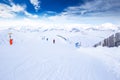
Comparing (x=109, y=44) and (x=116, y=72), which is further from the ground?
(x=109, y=44)

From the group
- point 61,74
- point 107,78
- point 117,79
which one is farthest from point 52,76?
point 117,79

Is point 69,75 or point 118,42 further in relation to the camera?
point 118,42

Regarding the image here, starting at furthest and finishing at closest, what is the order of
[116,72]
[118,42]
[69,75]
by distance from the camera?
[118,42] → [116,72] → [69,75]

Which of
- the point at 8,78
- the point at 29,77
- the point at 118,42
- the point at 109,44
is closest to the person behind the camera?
the point at 8,78

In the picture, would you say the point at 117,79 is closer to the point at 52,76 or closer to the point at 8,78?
the point at 52,76

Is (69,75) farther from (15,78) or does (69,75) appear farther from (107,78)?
(15,78)

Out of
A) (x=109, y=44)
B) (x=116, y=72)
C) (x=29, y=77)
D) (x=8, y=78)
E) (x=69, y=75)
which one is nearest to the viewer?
(x=8, y=78)

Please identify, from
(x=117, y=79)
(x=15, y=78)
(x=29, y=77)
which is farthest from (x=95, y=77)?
(x=15, y=78)

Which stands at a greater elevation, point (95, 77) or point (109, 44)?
point (109, 44)

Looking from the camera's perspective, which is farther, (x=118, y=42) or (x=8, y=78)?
(x=118, y=42)
